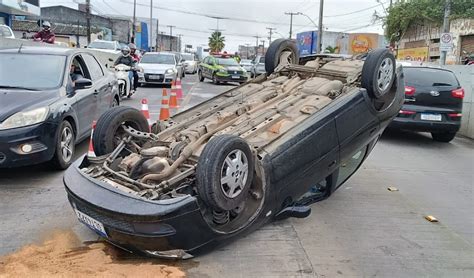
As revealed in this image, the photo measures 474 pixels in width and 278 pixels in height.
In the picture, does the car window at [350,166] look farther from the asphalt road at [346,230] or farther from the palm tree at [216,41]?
the palm tree at [216,41]

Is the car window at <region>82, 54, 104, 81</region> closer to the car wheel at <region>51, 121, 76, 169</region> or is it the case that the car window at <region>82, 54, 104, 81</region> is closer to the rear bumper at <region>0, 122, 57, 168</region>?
the car wheel at <region>51, 121, 76, 169</region>

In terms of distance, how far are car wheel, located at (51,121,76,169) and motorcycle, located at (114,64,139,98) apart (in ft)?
23.2

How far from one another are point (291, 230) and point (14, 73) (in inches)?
178

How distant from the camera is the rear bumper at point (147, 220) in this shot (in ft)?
11.2

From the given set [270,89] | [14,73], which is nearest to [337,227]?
[270,89]

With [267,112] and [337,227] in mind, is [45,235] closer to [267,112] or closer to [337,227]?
[267,112]

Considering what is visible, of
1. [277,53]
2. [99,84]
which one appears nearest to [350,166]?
[277,53]

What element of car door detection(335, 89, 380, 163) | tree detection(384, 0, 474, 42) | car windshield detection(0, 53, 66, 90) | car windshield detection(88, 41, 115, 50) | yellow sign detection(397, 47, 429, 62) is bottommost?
car door detection(335, 89, 380, 163)

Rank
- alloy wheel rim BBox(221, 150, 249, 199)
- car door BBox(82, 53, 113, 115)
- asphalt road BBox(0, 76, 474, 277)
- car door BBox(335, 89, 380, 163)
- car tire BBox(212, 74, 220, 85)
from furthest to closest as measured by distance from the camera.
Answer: car tire BBox(212, 74, 220, 85)
car door BBox(82, 53, 113, 115)
car door BBox(335, 89, 380, 163)
asphalt road BBox(0, 76, 474, 277)
alloy wheel rim BBox(221, 150, 249, 199)

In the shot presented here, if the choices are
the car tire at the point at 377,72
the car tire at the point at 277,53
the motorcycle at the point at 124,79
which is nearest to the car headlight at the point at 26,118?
the car tire at the point at 277,53

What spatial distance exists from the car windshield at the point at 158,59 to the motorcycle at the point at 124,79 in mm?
6044

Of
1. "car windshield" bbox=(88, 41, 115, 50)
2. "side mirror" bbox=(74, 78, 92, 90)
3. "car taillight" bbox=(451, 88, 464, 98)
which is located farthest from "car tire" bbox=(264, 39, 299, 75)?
"car windshield" bbox=(88, 41, 115, 50)

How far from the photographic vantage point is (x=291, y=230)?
4.66 m

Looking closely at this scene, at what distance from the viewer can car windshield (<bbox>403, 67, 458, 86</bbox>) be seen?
9.83 meters
